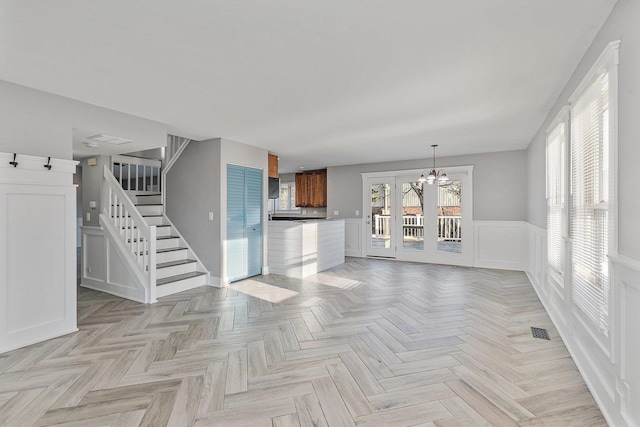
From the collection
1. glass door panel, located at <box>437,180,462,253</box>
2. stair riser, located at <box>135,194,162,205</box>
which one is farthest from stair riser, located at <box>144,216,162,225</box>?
glass door panel, located at <box>437,180,462,253</box>

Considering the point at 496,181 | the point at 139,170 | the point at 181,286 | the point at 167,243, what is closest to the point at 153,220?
the point at 167,243

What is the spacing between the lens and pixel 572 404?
205cm

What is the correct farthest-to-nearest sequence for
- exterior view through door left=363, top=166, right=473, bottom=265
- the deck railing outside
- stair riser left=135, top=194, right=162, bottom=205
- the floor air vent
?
the deck railing outside → exterior view through door left=363, top=166, right=473, bottom=265 → stair riser left=135, top=194, right=162, bottom=205 → the floor air vent

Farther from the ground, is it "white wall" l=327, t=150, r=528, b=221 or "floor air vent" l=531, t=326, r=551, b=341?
"white wall" l=327, t=150, r=528, b=221

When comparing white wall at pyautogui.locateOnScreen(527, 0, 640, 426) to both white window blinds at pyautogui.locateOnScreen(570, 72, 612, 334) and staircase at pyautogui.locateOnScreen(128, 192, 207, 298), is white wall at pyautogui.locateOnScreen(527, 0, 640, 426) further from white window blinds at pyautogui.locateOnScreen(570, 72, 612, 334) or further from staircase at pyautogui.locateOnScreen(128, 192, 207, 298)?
staircase at pyautogui.locateOnScreen(128, 192, 207, 298)

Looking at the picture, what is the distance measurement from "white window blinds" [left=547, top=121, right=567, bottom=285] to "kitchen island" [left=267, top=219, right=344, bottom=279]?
3.76 metres

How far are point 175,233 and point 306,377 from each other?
4246 mm

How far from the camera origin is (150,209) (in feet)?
18.7

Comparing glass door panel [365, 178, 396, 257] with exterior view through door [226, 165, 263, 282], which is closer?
exterior view through door [226, 165, 263, 282]

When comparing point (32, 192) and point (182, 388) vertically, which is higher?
point (32, 192)

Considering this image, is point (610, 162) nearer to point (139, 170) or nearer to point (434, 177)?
point (434, 177)

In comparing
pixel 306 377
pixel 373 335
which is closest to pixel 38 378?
pixel 306 377

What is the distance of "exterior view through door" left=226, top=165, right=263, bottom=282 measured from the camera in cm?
531

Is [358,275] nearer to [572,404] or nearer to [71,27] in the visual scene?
[572,404]
